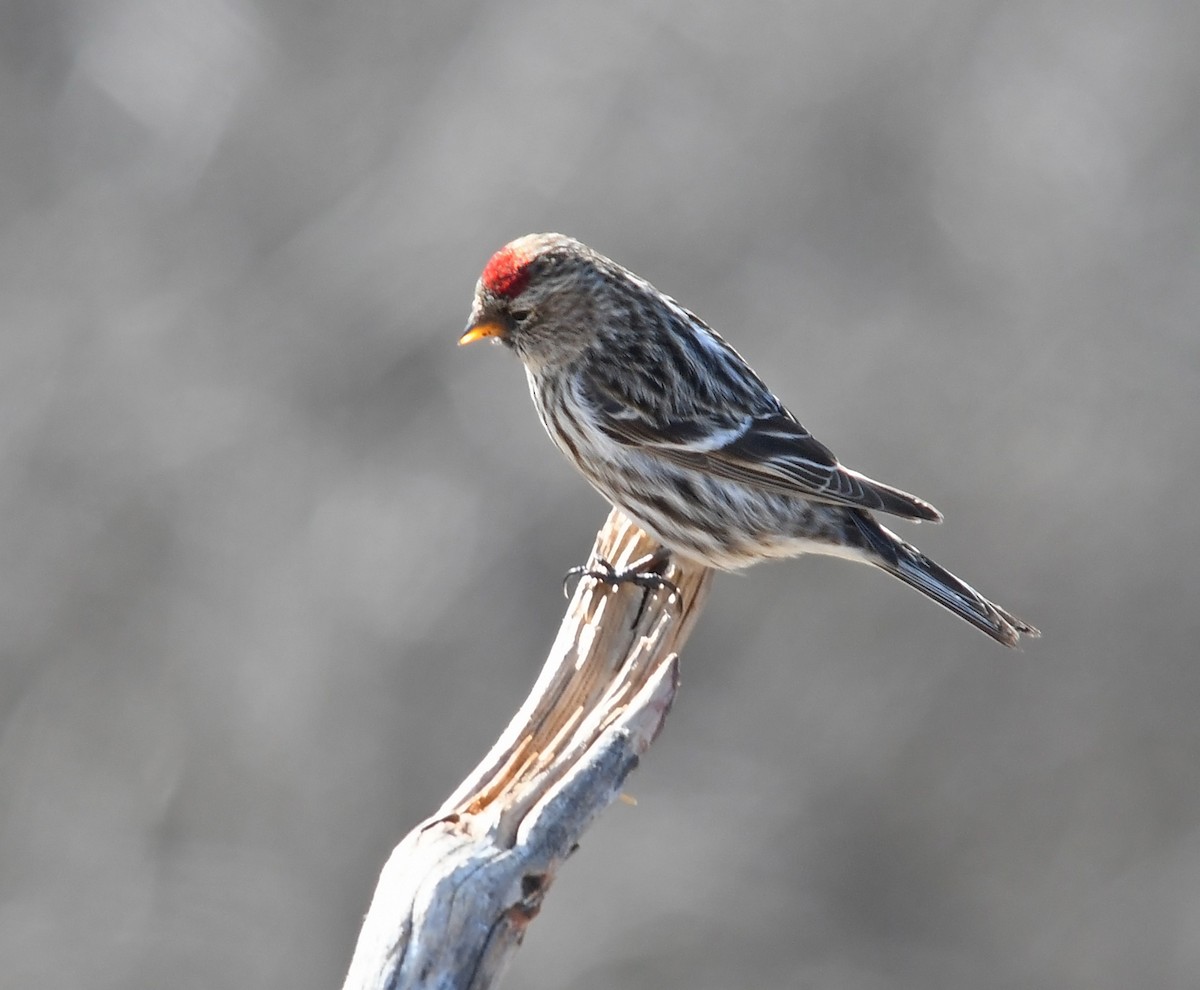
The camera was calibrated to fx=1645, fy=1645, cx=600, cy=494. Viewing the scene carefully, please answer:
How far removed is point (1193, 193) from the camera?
8148 millimetres

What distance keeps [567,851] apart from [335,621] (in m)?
5.62

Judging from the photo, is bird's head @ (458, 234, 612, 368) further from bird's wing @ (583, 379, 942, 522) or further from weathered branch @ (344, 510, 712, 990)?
weathered branch @ (344, 510, 712, 990)

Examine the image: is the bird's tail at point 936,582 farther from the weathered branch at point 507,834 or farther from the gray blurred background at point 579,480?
the gray blurred background at point 579,480

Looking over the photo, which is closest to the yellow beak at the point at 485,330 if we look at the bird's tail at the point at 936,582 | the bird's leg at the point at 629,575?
the bird's leg at the point at 629,575

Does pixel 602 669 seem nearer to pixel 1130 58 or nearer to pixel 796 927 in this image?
pixel 796 927

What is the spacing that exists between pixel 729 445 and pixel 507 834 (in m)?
1.93

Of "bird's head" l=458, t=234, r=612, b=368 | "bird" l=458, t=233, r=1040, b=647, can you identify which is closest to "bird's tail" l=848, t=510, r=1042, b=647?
"bird" l=458, t=233, r=1040, b=647

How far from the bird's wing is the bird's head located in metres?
0.18

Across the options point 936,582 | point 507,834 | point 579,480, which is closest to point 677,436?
point 936,582

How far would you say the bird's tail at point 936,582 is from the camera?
4.19m

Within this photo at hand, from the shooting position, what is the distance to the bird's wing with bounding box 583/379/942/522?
14.3 ft

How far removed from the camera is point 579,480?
7730 millimetres

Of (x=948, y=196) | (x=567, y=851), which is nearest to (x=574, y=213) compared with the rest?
(x=948, y=196)

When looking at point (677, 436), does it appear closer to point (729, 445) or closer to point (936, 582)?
point (729, 445)
